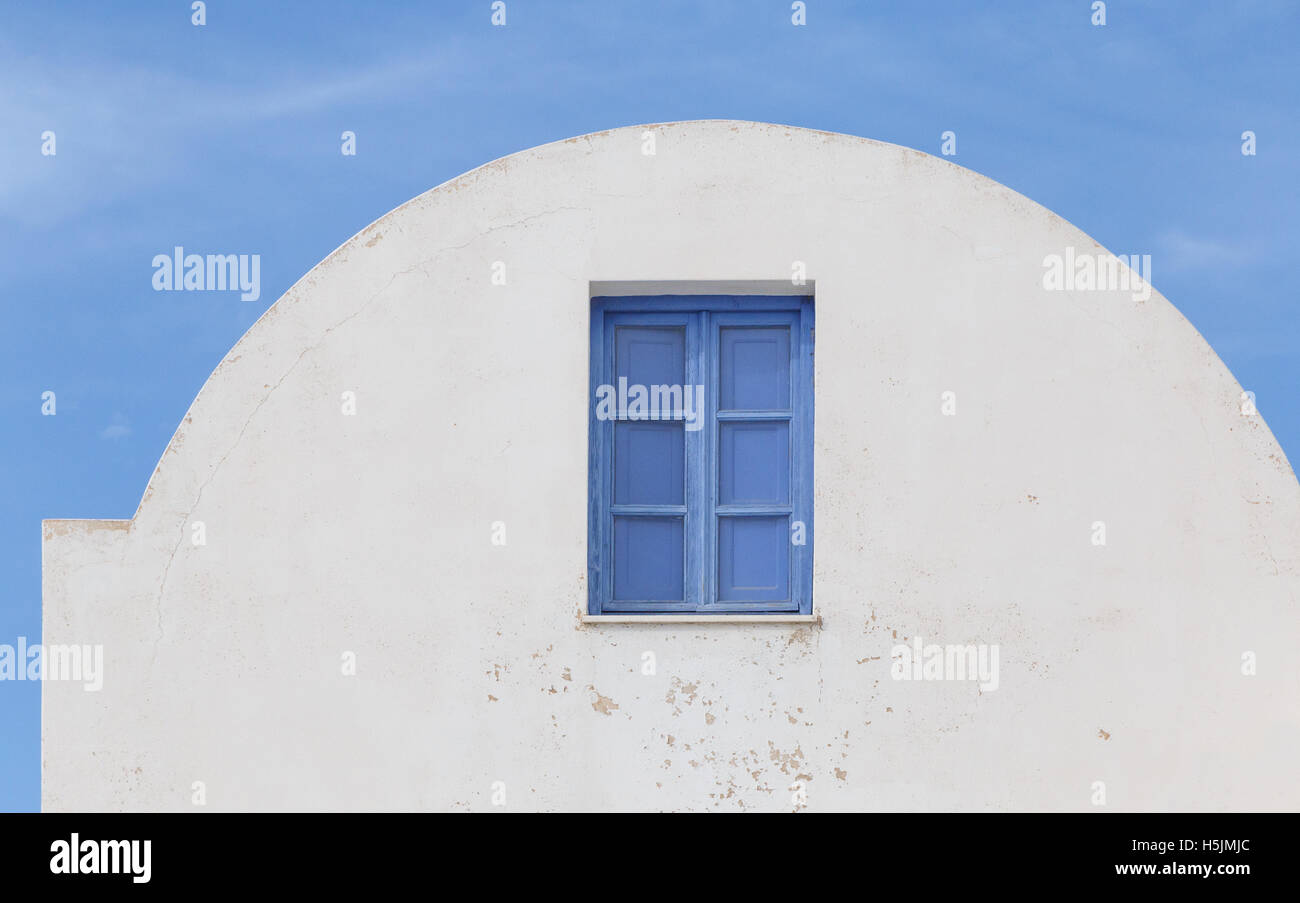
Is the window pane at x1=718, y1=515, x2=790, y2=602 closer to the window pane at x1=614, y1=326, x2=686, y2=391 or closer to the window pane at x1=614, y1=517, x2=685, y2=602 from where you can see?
the window pane at x1=614, y1=517, x2=685, y2=602

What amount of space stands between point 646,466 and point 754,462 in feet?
1.57

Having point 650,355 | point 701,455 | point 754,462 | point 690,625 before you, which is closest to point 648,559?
point 690,625

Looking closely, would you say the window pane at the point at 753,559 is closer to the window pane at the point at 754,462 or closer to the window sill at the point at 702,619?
the window pane at the point at 754,462

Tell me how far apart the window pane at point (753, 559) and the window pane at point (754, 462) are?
11 cm

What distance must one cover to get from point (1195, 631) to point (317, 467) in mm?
3864

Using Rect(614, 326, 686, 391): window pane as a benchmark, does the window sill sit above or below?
below

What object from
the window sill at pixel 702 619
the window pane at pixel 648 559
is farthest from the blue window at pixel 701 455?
the window sill at pixel 702 619

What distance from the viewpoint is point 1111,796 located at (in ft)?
18.8

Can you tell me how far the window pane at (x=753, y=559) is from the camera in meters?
5.93

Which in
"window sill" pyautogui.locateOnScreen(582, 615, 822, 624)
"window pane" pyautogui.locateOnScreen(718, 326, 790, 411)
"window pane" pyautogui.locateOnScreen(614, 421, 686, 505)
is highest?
"window pane" pyautogui.locateOnScreen(718, 326, 790, 411)

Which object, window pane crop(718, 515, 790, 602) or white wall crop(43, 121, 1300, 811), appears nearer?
white wall crop(43, 121, 1300, 811)

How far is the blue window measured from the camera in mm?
5906

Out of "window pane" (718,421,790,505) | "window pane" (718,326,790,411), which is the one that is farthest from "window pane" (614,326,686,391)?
"window pane" (718,421,790,505)
